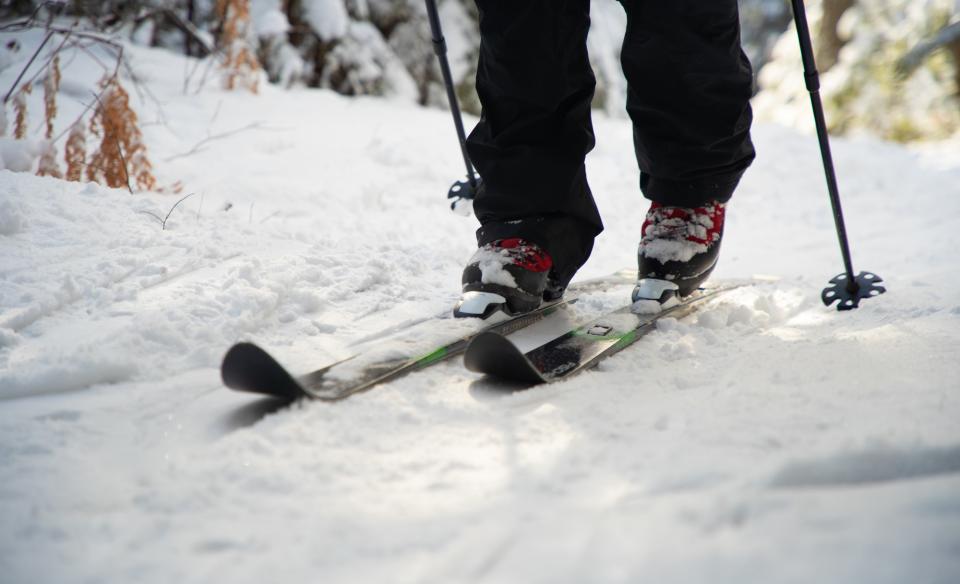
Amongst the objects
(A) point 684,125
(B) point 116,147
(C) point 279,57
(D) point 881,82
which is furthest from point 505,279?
(D) point 881,82

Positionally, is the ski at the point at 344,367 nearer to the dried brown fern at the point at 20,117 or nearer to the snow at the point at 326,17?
the dried brown fern at the point at 20,117

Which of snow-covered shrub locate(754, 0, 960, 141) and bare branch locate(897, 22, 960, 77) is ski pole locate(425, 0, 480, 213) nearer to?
snow-covered shrub locate(754, 0, 960, 141)

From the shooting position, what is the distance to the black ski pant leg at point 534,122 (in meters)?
1.66

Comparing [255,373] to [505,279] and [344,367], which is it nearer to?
[344,367]

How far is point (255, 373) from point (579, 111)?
1086 mm

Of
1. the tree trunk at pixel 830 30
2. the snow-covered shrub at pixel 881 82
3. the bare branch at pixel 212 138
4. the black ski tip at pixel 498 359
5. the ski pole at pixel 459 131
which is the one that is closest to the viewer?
the black ski tip at pixel 498 359

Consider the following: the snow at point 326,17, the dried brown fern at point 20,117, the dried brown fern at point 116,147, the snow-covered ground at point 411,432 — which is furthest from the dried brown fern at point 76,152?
the snow at point 326,17

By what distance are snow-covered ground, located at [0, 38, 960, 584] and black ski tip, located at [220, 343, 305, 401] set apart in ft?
0.15

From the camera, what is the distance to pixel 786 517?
0.71 meters

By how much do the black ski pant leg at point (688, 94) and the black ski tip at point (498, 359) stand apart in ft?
2.50

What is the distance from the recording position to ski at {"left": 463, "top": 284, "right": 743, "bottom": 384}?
3.86 feet

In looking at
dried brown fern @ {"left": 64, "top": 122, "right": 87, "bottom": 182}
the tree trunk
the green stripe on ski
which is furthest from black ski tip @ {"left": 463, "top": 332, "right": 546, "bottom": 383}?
the tree trunk

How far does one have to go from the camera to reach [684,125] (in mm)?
1621

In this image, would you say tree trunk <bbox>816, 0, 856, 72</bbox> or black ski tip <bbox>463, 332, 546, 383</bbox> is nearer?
black ski tip <bbox>463, 332, 546, 383</bbox>
